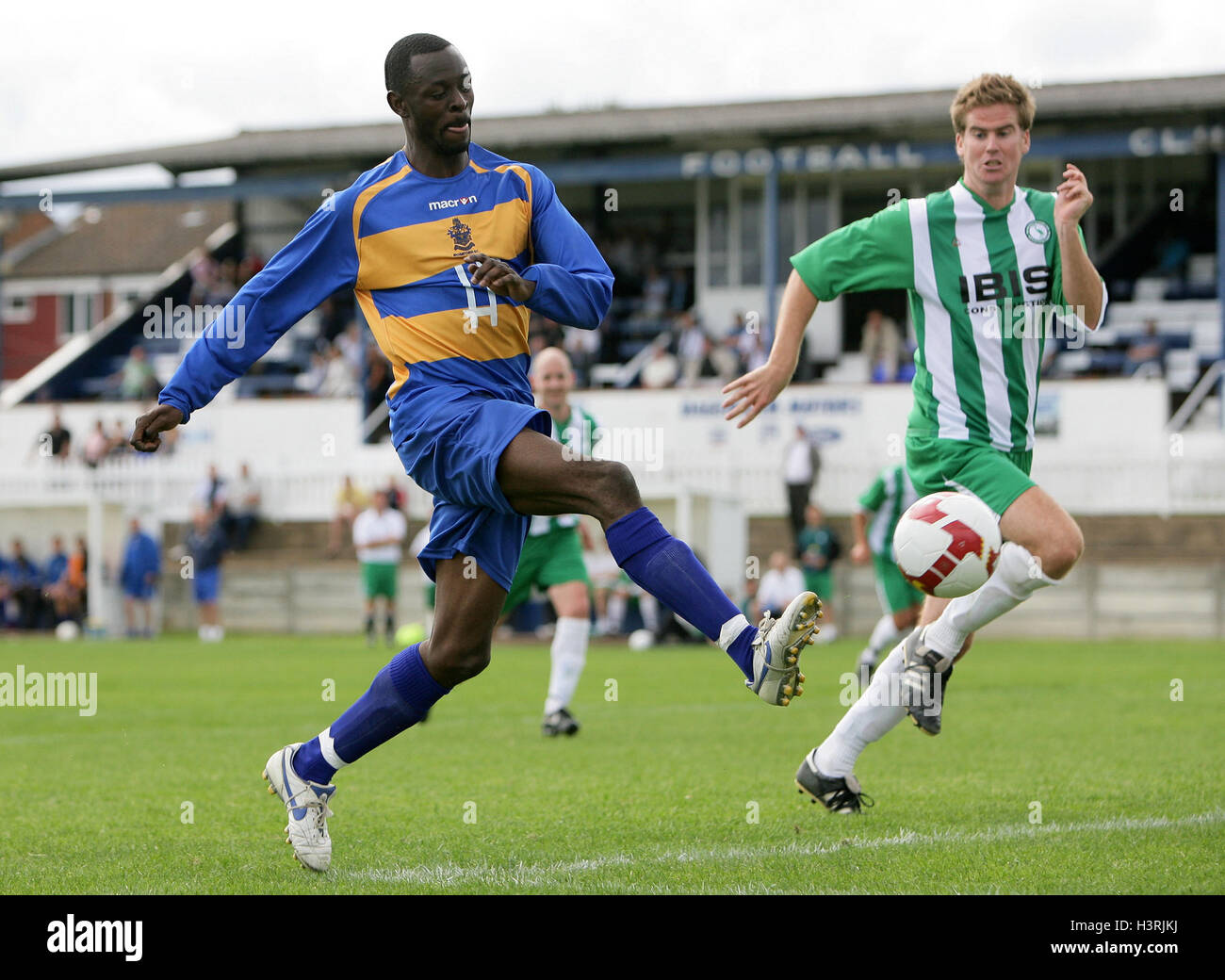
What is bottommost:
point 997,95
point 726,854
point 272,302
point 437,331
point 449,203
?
point 726,854

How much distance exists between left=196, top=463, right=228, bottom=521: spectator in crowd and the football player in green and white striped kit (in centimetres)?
2045

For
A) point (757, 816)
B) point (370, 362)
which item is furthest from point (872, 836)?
point (370, 362)

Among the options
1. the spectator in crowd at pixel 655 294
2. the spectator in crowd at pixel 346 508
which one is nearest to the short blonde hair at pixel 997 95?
the spectator in crowd at pixel 346 508

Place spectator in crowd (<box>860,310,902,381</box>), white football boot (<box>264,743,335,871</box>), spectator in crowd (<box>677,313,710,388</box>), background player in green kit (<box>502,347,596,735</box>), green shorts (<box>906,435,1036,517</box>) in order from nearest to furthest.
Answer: white football boot (<box>264,743,335,871</box>), green shorts (<box>906,435,1036,517</box>), background player in green kit (<box>502,347,596,735</box>), spectator in crowd (<box>860,310,902,381</box>), spectator in crowd (<box>677,313,710,388</box>)

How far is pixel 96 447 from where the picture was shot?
28266mm

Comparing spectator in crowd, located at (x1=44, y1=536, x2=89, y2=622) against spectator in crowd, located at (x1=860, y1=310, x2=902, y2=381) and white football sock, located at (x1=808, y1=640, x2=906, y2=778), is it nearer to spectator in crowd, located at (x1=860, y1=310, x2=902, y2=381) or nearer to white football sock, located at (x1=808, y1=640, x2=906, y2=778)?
spectator in crowd, located at (x1=860, y1=310, x2=902, y2=381)

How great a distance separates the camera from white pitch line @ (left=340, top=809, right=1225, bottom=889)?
4.68m

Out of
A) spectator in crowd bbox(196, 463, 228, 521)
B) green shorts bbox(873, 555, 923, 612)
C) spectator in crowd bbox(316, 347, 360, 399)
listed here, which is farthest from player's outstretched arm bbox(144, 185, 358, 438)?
spectator in crowd bbox(316, 347, 360, 399)

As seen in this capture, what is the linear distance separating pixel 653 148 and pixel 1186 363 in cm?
1151

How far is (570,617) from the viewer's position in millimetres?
9531

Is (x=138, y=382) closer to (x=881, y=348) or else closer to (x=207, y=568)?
(x=207, y=568)

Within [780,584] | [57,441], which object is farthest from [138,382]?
[780,584]

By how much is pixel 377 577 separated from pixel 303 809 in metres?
15.1

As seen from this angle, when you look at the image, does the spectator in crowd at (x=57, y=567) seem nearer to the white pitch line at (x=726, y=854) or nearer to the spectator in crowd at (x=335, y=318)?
the spectator in crowd at (x=335, y=318)
